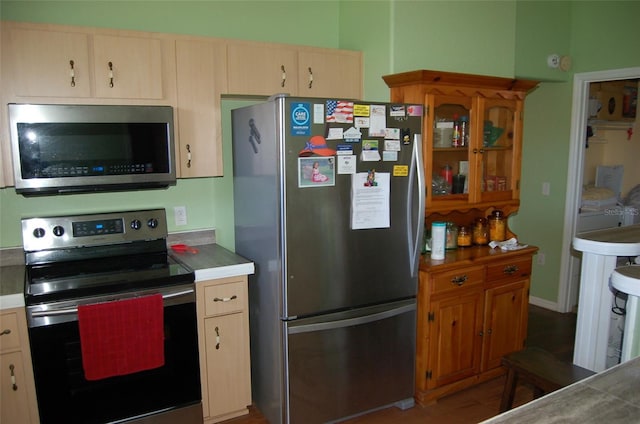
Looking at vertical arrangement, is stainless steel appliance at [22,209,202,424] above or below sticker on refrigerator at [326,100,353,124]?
below

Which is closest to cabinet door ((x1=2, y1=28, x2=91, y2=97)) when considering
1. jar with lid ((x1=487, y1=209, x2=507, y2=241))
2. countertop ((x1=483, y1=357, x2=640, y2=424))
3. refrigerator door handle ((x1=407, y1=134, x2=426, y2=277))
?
refrigerator door handle ((x1=407, y1=134, x2=426, y2=277))

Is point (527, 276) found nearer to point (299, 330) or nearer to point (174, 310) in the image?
point (299, 330)

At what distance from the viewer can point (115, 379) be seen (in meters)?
2.28

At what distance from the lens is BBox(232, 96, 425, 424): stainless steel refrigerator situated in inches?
93.8

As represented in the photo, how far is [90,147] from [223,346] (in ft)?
3.93

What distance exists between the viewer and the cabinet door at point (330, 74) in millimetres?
2967

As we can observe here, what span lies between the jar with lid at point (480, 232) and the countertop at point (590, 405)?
6.56 feet

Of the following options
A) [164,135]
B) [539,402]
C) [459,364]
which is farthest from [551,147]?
[539,402]

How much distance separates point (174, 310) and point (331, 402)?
37.2 inches

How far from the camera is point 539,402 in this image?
3.88 feet

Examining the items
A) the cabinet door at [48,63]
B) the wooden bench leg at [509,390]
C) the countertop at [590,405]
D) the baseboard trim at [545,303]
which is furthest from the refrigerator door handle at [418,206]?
the baseboard trim at [545,303]

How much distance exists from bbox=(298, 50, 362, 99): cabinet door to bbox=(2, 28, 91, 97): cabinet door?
118 centimetres

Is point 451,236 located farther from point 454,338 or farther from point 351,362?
point 351,362

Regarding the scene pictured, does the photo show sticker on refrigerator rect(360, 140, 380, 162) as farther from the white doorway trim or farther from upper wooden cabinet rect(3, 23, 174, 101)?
the white doorway trim
